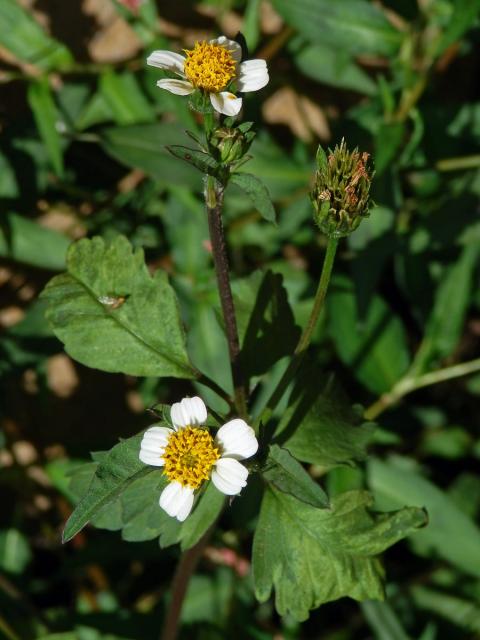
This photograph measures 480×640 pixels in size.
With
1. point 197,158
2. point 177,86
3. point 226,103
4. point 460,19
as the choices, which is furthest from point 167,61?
point 460,19

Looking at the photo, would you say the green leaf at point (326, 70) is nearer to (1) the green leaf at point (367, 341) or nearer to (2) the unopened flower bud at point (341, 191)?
(1) the green leaf at point (367, 341)

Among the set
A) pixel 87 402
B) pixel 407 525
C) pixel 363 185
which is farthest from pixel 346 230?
pixel 87 402

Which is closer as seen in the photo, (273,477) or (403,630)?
(273,477)

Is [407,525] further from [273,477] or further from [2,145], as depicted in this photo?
[2,145]

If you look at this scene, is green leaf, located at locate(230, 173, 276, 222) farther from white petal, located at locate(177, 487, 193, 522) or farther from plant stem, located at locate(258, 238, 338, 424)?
white petal, located at locate(177, 487, 193, 522)

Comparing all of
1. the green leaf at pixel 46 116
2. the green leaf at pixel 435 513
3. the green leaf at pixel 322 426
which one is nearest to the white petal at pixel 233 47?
the green leaf at pixel 322 426

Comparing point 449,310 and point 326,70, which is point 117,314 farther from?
point 326,70
